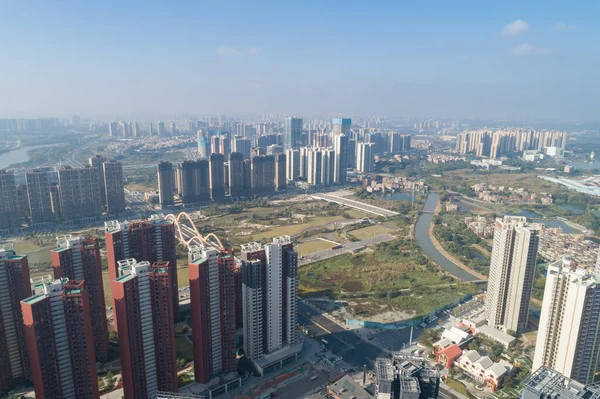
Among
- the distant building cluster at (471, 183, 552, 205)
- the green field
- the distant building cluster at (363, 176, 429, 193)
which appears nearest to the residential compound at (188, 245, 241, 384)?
the green field

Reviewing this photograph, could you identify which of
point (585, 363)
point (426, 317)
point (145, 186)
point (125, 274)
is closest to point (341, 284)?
point (426, 317)

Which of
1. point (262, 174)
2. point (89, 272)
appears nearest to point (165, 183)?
point (262, 174)

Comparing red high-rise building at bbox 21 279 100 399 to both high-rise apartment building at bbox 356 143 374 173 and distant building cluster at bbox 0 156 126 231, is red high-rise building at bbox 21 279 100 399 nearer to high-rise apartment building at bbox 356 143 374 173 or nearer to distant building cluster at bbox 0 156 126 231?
distant building cluster at bbox 0 156 126 231

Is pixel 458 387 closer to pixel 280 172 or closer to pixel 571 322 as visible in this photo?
pixel 571 322

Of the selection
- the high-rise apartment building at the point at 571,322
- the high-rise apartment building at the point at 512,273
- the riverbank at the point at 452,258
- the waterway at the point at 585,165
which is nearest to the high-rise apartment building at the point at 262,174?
the riverbank at the point at 452,258

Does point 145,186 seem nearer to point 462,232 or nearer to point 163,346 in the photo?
point 462,232

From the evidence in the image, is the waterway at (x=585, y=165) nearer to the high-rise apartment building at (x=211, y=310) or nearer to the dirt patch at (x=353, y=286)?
the dirt patch at (x=353, y=286)
